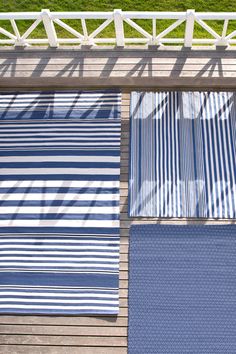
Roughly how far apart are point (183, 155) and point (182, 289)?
139cm

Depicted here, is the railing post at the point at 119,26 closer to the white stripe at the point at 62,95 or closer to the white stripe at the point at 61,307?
the white stripe at the point at 62,95

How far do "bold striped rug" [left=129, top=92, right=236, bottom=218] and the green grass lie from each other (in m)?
1.52

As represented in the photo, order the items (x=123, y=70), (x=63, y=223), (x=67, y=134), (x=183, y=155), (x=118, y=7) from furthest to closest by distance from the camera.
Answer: (x=118, y=7) < (x=123, y=70) < (x=67, y=134) < (x=183, y=155) < (x=63, y=223)

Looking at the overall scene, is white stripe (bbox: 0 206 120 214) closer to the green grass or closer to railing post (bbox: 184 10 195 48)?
railing post (bbox: 184 10 195 48)

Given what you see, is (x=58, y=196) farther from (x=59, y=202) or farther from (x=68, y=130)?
(x=68, y=130)

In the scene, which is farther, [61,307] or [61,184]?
[61,184]

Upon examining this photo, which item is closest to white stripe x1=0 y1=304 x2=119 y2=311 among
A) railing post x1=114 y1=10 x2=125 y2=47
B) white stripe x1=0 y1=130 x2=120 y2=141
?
white stripe x1=0 y1=130 x2=120 y2=141

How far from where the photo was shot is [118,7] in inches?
240

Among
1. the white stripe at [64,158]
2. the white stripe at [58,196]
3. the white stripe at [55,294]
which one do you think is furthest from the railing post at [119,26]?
the white stripe at [55,294]

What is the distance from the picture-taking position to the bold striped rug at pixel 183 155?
172 inches

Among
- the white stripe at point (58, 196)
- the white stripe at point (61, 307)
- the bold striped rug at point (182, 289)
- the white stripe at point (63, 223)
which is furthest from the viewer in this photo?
the white stripe at point (58, 196)

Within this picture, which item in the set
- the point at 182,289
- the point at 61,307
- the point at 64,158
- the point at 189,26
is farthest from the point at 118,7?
the point at 61,307

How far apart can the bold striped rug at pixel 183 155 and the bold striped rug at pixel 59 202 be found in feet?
0.86

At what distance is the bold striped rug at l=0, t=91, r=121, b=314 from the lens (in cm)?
410
